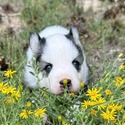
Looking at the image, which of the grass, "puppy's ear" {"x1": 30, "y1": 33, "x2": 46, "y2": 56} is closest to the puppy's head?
"puppy's ear" {"x1": 30, "y1": 33, "x2": 46, "y2": 56}

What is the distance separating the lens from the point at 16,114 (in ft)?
16.0

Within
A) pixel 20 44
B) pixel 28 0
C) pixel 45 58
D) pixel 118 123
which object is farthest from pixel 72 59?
pixel 28 0

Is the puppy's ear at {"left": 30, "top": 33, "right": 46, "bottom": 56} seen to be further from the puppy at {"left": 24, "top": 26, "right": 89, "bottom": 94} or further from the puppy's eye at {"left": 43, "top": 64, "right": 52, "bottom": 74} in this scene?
the puppy's eye at {"left": 43, "top": 64, "right": 52, "bottom": 74}

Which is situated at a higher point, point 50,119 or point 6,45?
point 6,45

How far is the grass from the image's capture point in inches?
196

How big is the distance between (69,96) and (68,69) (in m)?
0.67

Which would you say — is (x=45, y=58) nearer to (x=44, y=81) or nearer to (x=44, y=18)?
(x=44, y=81)

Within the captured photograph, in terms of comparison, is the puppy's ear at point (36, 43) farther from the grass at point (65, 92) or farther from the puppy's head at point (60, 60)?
the grass at point (65, 92)

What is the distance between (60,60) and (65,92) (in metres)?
0.93

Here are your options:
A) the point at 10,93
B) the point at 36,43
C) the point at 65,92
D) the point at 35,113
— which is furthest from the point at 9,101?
the point at 36,43

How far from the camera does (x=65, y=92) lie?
526 centimetres

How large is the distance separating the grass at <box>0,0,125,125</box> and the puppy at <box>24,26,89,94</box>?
0.18m

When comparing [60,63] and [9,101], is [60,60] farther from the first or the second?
[9,101]

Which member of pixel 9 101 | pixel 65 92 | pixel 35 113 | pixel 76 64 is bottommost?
pixel 35 113
